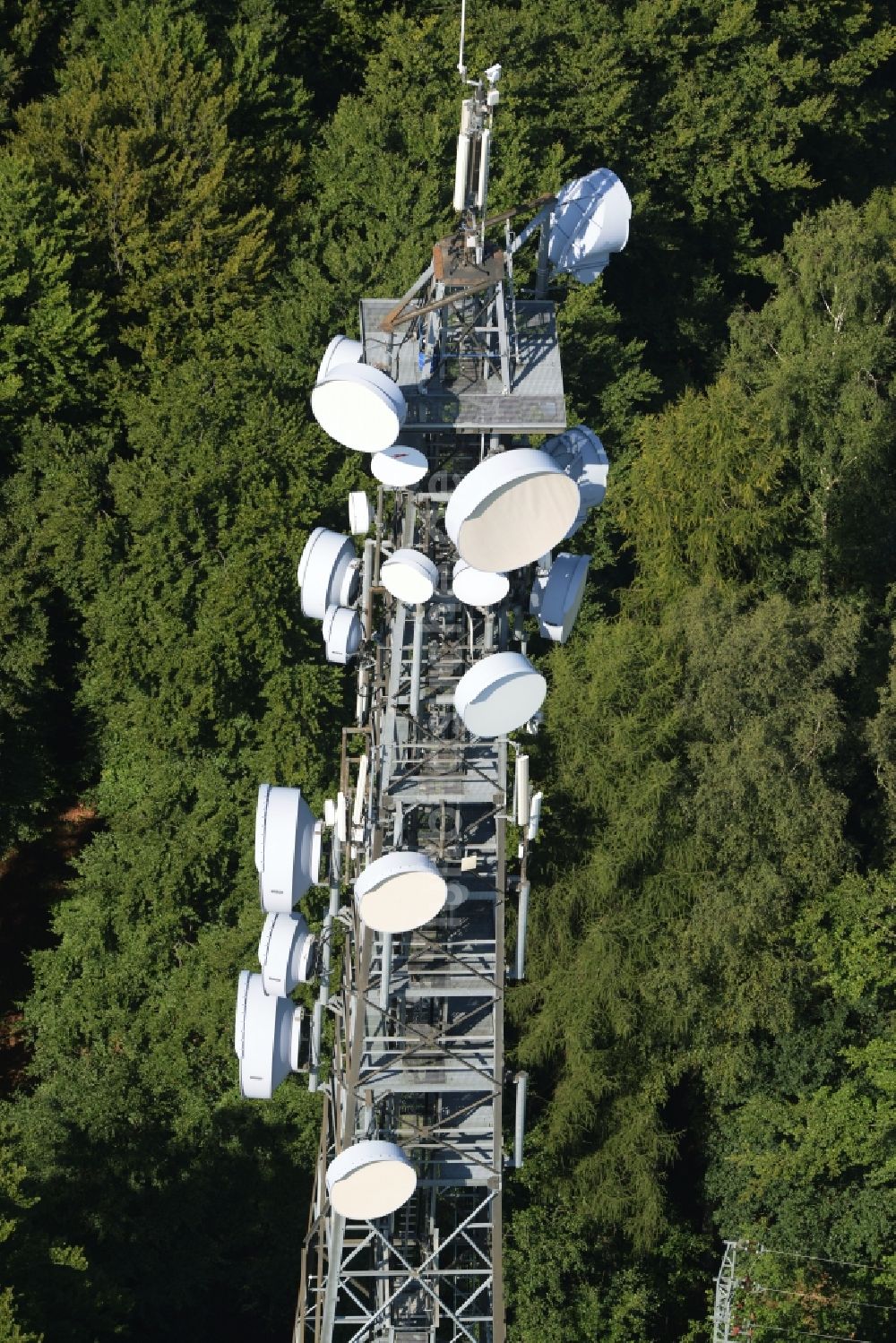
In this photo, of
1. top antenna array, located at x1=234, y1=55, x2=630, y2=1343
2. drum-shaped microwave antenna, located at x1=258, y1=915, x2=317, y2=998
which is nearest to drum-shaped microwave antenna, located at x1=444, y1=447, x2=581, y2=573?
top antenna array, located at x1=234, y1=55, x2=630, y2=1343

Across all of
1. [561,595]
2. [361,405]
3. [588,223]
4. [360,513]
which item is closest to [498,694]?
[561,595]

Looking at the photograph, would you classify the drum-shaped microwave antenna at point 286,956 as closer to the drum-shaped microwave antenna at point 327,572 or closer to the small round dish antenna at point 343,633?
the small round dish antenna at point 343,633

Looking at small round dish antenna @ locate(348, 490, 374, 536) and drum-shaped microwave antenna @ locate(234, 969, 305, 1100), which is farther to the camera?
small round dish antenna @ locate(348, 490, 374, 536)

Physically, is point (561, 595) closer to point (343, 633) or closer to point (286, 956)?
point (343, 633)

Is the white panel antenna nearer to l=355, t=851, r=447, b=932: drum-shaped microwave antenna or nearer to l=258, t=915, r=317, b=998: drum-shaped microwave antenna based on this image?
l=355, t=851, r=447, b=932: drum-shaped microwave antenna

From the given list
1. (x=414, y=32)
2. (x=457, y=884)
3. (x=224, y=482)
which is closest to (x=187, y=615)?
(x=224, y=482)

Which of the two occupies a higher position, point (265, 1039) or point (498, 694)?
point (498, 694)
